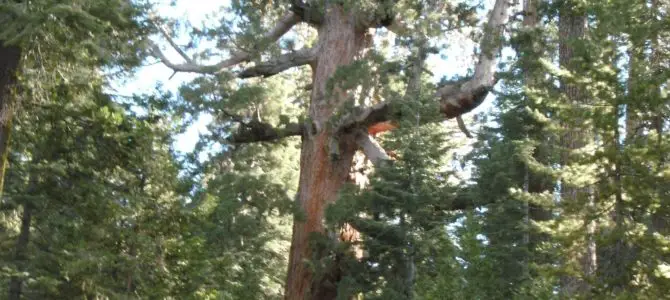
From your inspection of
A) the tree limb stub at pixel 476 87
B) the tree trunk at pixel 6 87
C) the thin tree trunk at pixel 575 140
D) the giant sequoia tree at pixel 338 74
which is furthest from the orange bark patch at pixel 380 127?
the tree trunk at pixel 6 87

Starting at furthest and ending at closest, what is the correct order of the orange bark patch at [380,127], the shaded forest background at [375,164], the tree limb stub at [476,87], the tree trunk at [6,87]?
the orange bark patch at [380,127] → the tree limb stub at [476,87] → the tree trunk at [6,87] → the shaded forest background at [375,164]

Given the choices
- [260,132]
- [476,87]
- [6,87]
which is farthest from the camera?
[260,132]

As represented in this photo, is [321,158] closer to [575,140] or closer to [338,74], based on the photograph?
[338,74]

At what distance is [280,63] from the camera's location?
18.4 m

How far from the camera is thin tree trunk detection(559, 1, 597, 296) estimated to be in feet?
31.7

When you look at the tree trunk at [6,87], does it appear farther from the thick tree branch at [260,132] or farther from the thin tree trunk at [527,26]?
the thin tree trunk at [527,26]

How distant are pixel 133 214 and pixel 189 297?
155cm

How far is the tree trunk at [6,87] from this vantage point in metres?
11.5

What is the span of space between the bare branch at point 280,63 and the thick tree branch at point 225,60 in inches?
13.3

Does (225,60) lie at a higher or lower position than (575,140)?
higher

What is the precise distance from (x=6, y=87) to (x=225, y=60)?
750 centimetres

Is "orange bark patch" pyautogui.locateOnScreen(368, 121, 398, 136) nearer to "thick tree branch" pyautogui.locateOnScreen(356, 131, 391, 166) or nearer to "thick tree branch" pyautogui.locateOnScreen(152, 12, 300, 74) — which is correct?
"thick tree branch" pyautogui.locateOnScreen(356, 131, 391, 166)

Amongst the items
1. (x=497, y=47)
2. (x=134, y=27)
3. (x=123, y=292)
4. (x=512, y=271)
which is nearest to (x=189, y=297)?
(x=123, y=292)

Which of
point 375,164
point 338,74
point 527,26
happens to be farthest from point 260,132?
point 527,26
